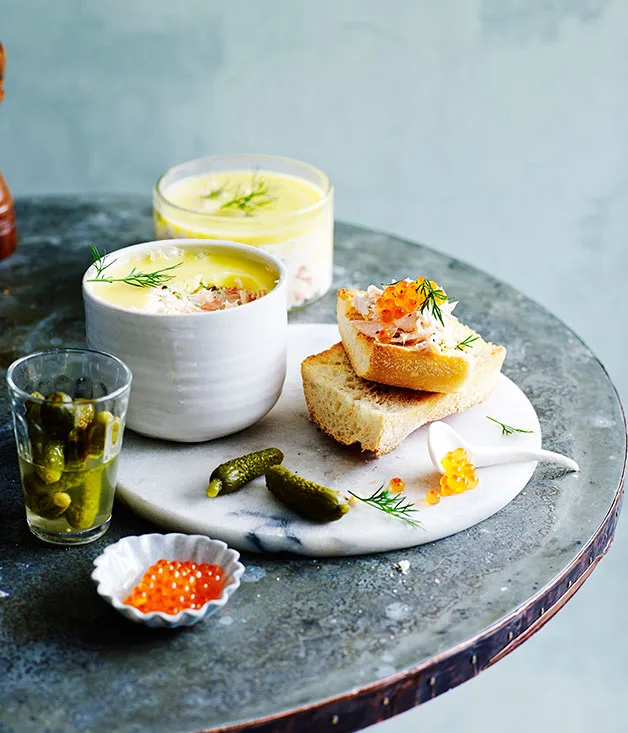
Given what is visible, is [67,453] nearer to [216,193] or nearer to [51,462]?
[51,462]

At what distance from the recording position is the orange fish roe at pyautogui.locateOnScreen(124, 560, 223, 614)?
1.14m

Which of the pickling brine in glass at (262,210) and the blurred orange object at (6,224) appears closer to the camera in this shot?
the pickling brine in glass at (262,210)

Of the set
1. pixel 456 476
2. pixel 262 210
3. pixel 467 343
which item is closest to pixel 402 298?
pixel 467 343

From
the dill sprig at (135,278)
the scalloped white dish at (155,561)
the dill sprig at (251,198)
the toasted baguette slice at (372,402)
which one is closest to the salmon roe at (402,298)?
the toasted baguette slice at (372,402)

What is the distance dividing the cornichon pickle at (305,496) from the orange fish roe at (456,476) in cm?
14

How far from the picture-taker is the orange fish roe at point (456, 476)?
4.50 ft

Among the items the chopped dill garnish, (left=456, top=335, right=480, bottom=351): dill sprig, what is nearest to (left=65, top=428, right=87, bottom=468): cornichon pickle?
(left=456, top=335, right=480, bottom=351): dill sprig

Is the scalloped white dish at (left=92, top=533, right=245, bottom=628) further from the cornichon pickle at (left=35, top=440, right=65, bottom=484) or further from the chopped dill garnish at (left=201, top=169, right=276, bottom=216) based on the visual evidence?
the chopped dill garnish at (left=201, top=169, right=276, bottom=216)

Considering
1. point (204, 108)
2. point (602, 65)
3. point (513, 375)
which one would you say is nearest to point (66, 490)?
point (513, 375)

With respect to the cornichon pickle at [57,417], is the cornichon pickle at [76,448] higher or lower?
lower

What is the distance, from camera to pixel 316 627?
115 centimetres

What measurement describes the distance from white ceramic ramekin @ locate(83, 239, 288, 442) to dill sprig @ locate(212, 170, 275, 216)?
0.62m

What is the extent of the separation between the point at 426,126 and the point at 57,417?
7.21 ft

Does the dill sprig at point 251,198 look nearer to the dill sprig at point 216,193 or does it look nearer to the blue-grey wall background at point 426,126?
the dill sprig at point 216,193
